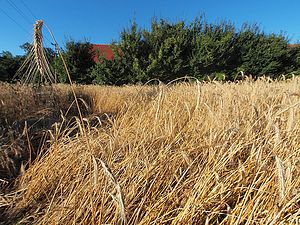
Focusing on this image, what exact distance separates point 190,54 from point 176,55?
1.14m

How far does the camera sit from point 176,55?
12.4 metres

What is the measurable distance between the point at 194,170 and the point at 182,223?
268mm

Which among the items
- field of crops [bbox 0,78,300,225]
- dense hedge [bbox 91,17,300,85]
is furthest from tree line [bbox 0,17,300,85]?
field of crops [bbox 0,78,300,225]

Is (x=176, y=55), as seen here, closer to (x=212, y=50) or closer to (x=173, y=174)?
(x=212, y=50)

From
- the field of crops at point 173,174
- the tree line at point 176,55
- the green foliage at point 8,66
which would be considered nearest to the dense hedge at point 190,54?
the tree line at point 176,55

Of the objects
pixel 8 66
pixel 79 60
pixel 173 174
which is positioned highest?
pixel 79 60

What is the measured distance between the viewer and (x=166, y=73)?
12.9 m

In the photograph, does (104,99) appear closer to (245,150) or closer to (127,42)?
(245,150)

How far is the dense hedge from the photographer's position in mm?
12312

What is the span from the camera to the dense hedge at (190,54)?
12312mm

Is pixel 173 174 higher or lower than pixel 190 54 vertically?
lower

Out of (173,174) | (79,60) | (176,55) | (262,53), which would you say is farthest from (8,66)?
(262,53)

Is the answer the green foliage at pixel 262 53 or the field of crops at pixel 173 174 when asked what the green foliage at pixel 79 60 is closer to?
the green foliage at pixel 262 53

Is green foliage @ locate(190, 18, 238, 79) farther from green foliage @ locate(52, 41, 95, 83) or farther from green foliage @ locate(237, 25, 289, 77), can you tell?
green foliage @ locate(52, 41, 95, 83)
